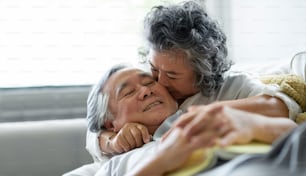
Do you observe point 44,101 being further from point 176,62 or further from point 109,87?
point 176,62

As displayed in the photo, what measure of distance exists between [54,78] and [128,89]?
0.58 m

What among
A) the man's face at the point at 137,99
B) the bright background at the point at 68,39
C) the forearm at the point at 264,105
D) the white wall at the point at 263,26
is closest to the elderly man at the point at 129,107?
the man's face at the point at 137,99

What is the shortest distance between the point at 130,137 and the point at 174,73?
180 millimetres

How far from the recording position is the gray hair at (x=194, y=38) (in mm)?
1274

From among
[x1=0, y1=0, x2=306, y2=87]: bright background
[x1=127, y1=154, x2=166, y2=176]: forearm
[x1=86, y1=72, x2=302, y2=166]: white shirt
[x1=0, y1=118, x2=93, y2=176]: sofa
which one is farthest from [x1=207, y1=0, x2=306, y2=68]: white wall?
[x1=127, y1=154, x2=166, y2=176]: forearm

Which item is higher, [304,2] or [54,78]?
[304,2]

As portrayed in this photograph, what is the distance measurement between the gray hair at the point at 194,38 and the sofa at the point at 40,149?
460mm

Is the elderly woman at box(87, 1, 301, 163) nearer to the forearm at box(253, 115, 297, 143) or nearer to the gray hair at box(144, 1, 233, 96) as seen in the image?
the gray hair at box(144, 1, 233, 96)

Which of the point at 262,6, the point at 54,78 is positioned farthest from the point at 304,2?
the point at 54,78

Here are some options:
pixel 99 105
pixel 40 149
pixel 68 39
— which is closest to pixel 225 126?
pixel 99 105

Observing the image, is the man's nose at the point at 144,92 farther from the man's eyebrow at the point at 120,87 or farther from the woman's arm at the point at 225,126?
the woman's arm at the point at 225,126

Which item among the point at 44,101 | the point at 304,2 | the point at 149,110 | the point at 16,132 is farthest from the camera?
the point at 304,2

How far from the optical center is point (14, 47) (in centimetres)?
180

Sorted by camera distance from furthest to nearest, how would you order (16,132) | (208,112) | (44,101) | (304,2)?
1. (304,2)
2. (44,101)
3. (16,132)
4. (208,112)
